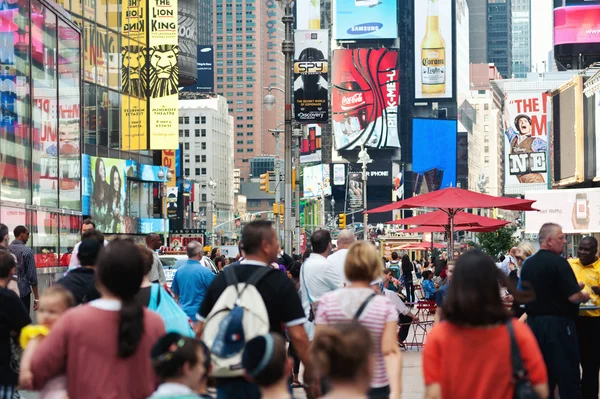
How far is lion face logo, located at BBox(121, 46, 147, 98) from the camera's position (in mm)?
55875

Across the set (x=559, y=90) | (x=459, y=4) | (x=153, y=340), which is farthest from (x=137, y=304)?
(x=459, y=4)

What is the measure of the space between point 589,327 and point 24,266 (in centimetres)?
693

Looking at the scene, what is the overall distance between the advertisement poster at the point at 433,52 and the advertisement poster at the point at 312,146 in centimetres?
1519

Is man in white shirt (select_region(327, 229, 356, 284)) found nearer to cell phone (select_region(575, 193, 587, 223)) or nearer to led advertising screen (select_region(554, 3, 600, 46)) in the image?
cell phone (select_region(575, 193, 587, 223))

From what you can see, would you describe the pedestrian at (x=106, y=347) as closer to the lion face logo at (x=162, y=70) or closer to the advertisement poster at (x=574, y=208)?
the lion face logo at (x=162, y=70)

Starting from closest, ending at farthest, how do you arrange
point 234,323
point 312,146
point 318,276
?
1. point 234,323
2. point 318,276
3. point 312,146

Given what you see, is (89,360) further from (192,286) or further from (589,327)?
(589,327)

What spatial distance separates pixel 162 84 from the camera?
60.7 metres

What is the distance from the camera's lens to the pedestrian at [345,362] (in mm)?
4242

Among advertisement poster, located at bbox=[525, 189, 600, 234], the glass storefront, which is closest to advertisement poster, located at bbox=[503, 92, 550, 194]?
advertisement poster, located at bbox=[525, 189, 600, 234]

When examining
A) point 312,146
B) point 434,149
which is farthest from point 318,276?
point 312,146

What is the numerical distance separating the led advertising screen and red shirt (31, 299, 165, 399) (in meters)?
115

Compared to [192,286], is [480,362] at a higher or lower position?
higher

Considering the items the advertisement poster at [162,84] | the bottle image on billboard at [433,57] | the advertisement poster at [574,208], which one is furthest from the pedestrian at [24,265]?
the bottle image on billboard at [433,57]
